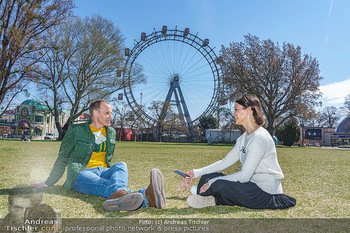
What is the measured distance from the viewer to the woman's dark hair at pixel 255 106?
261 centimetres

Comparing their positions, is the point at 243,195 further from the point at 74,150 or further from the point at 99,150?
the point at 74,150

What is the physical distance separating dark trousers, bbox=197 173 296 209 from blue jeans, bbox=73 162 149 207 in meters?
0.69

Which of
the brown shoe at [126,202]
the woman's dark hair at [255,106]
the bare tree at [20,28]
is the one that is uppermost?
the bare tree at [20,28]

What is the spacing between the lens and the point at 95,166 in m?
3.06

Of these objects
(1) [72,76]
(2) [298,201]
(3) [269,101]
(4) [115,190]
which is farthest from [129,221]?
(3) [269,101]

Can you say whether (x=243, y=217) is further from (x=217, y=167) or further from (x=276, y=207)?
(x=217, y=167)

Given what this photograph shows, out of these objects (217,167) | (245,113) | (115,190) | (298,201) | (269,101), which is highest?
(269,101)

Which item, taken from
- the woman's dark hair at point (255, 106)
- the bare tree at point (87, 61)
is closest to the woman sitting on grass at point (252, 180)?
the woman's dark hair at point (255, 106)

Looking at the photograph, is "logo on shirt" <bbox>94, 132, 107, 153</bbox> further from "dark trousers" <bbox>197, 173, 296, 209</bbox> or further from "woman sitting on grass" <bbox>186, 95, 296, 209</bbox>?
"dark trousers" <bbox>197, 173, 296, 209</bbox>

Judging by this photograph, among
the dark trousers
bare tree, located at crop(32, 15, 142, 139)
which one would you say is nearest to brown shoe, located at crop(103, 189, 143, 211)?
the dark trousers

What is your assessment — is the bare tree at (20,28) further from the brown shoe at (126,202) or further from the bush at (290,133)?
the bush at (290,133)

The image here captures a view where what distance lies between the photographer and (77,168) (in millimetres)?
2893

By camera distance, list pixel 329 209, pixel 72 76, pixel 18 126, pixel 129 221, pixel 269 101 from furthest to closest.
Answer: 1. pixel 18 126
2. pixel 269 101
3. pixel 72 76
4. pixel 329 209
5. pixel 129 221

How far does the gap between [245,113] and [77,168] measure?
1.92m
